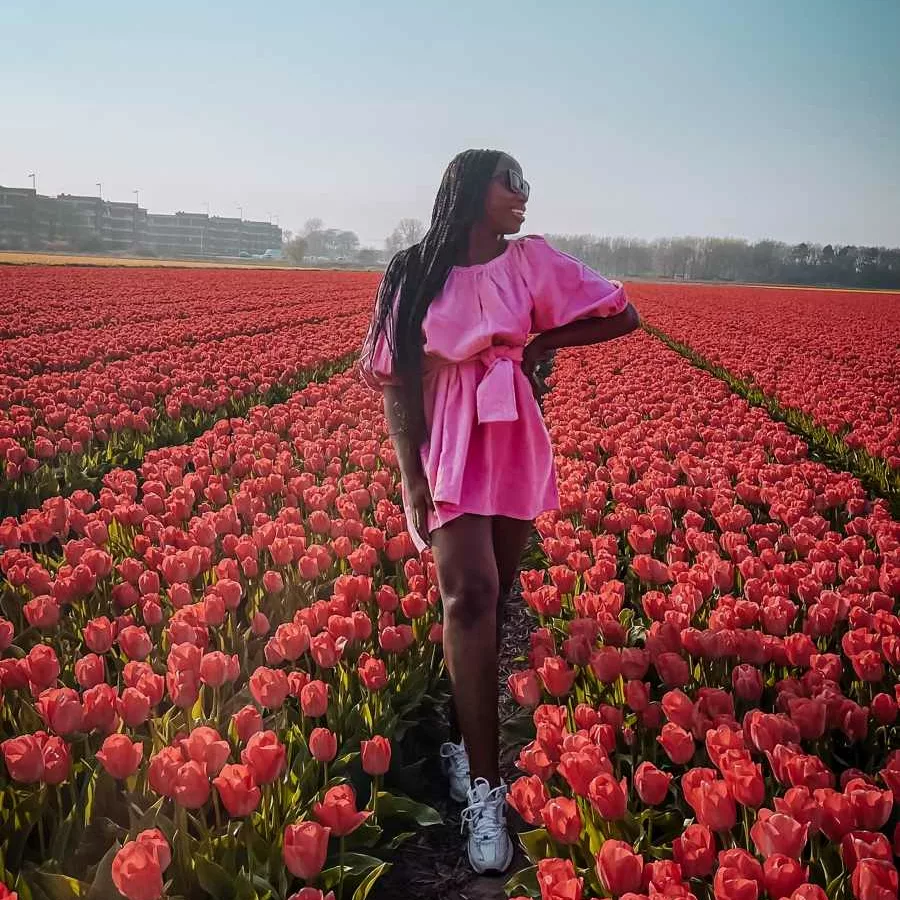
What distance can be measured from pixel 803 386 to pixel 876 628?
7719 millimetres

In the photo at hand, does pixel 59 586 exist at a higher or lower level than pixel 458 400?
lower

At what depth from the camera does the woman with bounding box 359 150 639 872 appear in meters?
2.50

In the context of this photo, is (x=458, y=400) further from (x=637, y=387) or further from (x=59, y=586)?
(x=637, y=387)

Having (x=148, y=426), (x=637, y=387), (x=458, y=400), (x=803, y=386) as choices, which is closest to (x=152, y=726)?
(x=458, y=400)

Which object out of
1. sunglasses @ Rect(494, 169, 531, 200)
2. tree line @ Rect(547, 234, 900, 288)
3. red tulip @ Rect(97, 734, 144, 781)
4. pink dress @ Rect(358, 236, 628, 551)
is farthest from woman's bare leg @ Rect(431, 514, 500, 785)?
tree line @ Rect(547, 234, 900, 288)

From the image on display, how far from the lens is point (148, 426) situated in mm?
7039

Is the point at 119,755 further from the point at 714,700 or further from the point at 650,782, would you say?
the point at 714,700

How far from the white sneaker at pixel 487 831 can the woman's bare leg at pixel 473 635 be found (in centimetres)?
5

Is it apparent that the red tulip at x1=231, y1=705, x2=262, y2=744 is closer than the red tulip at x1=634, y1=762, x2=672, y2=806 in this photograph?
No

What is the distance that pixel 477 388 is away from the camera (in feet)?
8.57

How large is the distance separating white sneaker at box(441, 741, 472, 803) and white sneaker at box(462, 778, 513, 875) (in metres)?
0.30

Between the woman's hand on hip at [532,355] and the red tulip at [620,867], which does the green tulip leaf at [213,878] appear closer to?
the red tulip at [620,867]

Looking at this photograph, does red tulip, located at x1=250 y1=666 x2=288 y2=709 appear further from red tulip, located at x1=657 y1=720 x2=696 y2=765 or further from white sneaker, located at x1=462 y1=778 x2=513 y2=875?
red tulip, located at x1=657 y1=720 x2=696 y2=765

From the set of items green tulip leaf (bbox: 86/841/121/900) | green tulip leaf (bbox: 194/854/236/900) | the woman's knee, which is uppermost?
the woman's knee
